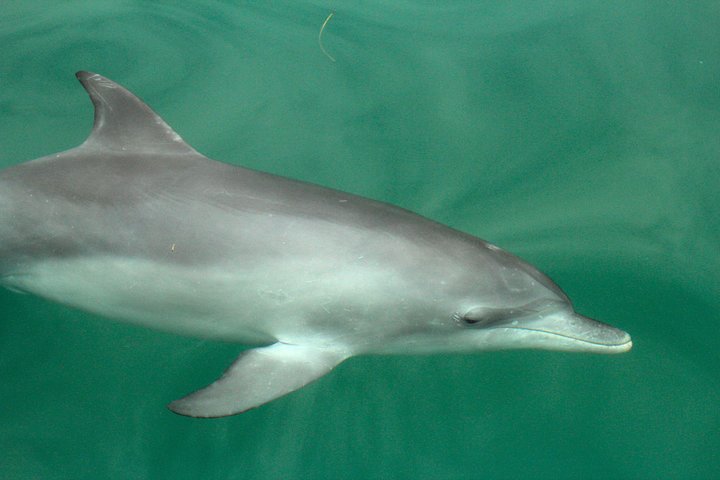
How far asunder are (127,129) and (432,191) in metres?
2.88

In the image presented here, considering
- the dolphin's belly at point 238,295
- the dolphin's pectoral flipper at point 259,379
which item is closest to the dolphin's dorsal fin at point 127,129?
the dolphin's belly at point 238,295

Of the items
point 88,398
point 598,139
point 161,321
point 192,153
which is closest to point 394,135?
point 598,139

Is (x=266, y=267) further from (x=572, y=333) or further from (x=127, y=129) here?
(x=572, y=333)

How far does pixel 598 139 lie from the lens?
22.9 ft

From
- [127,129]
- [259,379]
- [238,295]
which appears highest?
[127,129]

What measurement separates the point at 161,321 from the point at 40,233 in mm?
949

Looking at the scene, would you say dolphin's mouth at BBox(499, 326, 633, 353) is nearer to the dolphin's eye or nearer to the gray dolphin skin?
the gray dolphin skin

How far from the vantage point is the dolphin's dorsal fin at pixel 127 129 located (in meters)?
4.75

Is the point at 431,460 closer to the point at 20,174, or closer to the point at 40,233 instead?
the point at 40,233

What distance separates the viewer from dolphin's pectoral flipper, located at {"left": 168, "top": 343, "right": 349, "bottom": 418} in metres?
4.20

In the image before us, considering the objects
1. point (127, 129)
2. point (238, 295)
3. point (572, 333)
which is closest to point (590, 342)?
point (572, 333)

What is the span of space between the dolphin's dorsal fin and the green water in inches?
64.4

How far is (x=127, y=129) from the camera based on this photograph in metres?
4.80

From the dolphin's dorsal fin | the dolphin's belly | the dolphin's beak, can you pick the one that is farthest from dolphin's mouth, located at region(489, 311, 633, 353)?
the dolphin's dorsal fin
